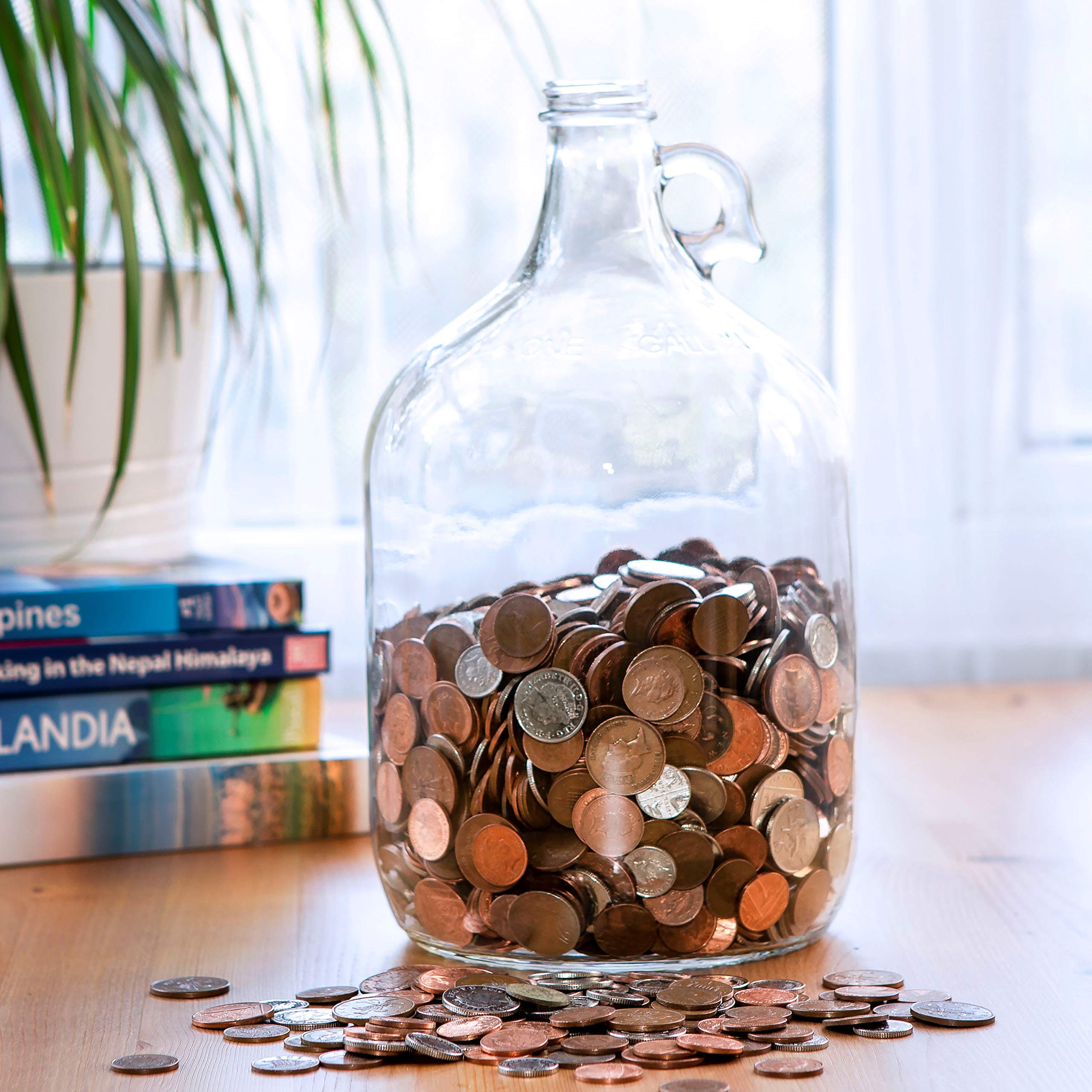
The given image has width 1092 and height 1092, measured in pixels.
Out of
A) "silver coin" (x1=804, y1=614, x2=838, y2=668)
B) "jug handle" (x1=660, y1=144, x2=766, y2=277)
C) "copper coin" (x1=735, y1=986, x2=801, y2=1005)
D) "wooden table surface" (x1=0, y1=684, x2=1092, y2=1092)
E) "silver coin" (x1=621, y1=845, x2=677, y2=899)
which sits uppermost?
"jug handle" (x1=660, y1=144, x2=766, y2=277)

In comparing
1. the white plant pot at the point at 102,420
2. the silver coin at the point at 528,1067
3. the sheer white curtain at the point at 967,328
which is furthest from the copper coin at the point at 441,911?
the sheer white curtain at the point at 967,328

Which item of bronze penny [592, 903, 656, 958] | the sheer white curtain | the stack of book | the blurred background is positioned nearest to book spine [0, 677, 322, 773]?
the stack of book

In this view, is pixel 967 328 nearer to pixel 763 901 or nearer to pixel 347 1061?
pixel 763 901

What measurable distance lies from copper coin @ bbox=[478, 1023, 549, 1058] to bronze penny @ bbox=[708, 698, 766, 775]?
13 centimetres

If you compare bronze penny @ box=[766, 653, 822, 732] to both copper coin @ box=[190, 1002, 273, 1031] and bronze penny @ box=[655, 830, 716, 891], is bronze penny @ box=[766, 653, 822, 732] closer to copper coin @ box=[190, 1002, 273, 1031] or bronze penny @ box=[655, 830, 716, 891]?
bronze penny @ box=[655, 830, 716, 891]

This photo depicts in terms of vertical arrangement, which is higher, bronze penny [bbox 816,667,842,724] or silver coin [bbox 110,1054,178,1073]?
bronze penny [bbox 816,667,842,724]

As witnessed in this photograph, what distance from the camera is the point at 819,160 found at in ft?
4.81

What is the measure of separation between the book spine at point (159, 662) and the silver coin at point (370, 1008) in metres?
0.34

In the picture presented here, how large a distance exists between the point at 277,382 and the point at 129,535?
444 mm

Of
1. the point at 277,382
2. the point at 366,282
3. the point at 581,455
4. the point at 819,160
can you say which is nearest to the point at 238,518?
the point at 277,382

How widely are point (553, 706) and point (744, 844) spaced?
0.10m

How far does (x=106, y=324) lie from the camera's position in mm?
966

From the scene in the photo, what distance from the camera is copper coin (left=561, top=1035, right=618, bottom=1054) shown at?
1.66 feet

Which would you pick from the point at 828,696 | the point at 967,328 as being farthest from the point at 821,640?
the point at 967,328
